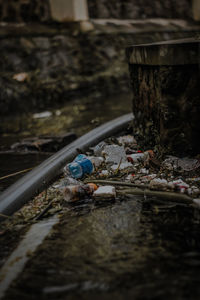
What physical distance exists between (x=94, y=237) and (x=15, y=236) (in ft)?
1.22

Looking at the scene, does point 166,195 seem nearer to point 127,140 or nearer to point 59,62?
point 127,140

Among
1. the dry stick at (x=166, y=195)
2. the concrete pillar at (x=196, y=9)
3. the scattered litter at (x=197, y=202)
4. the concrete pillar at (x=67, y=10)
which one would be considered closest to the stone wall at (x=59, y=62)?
the concrete pillar at (x=67, y=10)

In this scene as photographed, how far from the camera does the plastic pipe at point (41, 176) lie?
1699 millimetres

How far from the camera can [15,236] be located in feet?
4.80

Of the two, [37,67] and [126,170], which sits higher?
[37,67]

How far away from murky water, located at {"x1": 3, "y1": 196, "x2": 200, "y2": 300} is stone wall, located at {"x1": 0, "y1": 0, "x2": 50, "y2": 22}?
4.77m

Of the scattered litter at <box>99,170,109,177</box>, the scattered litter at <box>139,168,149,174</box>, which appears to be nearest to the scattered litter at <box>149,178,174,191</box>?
the scattered litter at <box>139,168,149,174</box>

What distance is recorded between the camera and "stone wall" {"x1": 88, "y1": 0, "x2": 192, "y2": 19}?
6715 millimetres

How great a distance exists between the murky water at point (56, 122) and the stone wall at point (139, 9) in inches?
91.2

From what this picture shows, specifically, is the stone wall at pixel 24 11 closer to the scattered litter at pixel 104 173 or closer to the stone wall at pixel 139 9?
the stone wall at pixel 139 9

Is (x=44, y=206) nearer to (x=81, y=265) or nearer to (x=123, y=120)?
(x=81, y=265)

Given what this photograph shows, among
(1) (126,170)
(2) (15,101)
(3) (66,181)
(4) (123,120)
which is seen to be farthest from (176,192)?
(2) (15,101)

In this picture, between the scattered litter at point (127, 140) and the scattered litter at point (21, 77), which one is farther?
the scattered litter at point (21, 77)

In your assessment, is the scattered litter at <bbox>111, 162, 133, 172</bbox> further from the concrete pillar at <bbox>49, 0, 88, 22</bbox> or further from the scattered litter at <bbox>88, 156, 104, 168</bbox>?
the concrete pillar at <bbox>49, 0, 88, 22</bbox>
